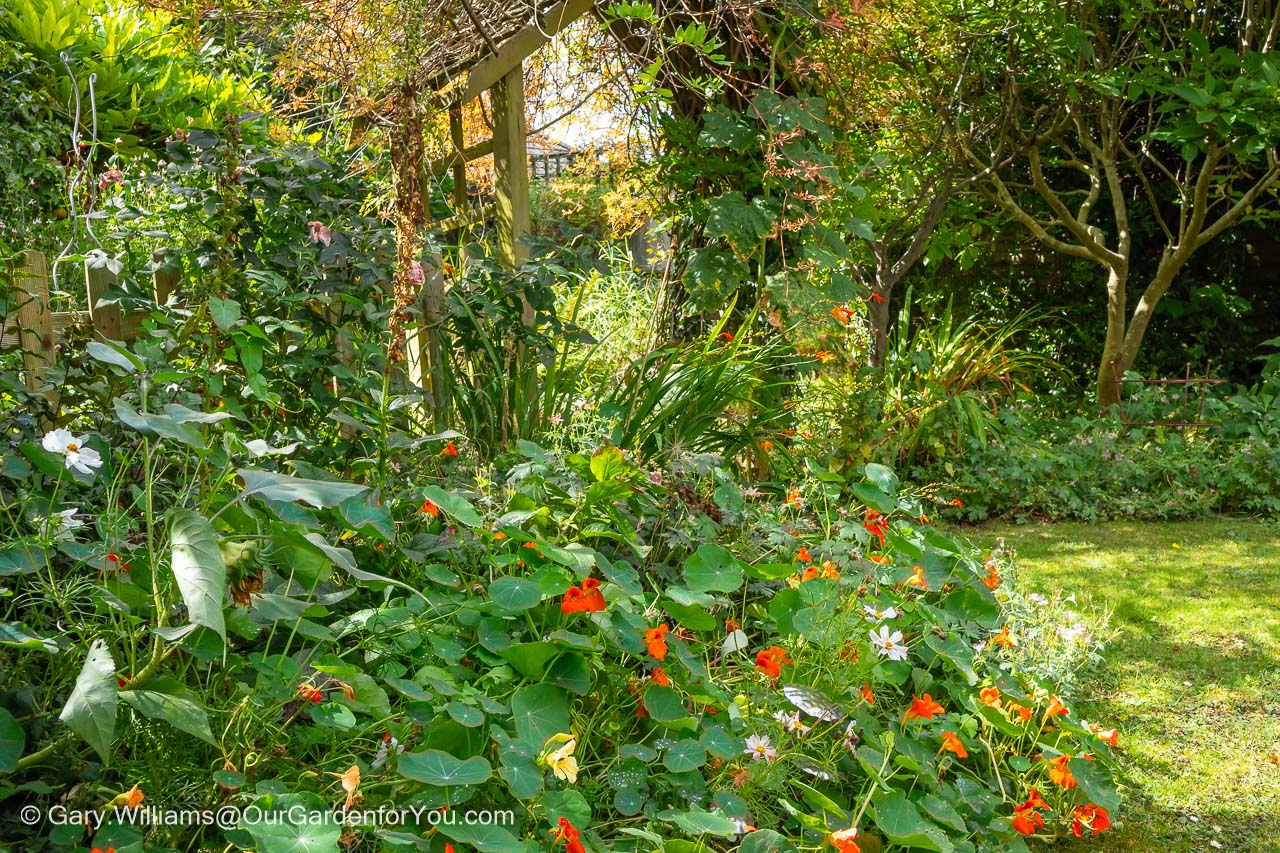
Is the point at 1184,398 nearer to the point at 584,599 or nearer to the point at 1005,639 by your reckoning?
the point at 1005,639

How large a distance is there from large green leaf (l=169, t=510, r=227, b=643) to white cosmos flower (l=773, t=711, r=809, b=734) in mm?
1109

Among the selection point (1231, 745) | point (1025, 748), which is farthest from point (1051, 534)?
point (1025, 748)

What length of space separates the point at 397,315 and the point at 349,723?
1106mm

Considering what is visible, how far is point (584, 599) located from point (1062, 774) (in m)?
1.09

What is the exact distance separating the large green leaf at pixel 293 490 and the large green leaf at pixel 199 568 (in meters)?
0.07

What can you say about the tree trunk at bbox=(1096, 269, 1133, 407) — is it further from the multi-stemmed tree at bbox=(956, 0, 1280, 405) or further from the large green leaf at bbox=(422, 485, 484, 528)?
the large green leaf at bbox=(422, 485, 484, 528)

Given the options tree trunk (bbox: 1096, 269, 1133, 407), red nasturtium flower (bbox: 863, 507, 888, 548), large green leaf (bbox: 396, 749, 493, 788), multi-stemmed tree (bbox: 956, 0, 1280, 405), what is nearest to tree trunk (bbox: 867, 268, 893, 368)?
multi-stemmed tree (bbox: 956, 0, 1280, 405)

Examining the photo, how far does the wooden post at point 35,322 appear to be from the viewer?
2133 mm

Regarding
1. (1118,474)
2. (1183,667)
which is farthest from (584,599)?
(1118,474)

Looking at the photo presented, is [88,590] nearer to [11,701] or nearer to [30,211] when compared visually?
[11,701]

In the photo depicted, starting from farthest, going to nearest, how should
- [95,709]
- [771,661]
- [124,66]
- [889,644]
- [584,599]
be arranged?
1. [124,66]
2. [889,644]
3. [771,661]
4. [584,599]
5. [95,709]

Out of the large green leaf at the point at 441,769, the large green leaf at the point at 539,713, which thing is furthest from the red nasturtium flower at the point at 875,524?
the large green leaf at the point at 441,769

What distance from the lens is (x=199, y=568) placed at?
113 centimetres

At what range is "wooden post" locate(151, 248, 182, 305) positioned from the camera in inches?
92.2
